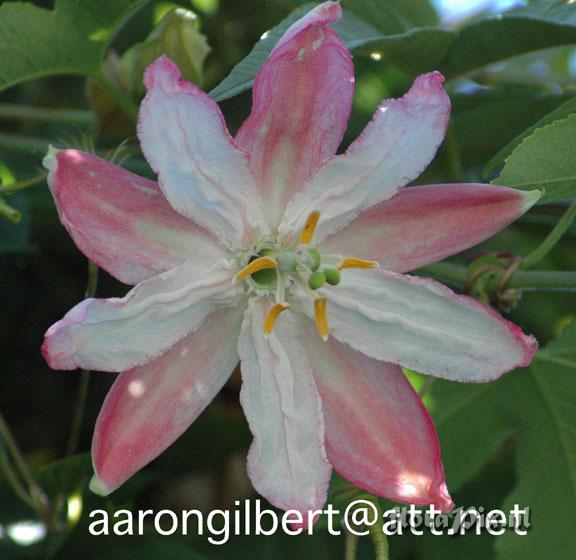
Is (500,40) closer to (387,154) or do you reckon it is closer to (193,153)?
(387,154)

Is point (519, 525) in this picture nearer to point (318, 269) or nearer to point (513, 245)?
point (318, 269)

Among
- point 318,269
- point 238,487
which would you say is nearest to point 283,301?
point 318,269

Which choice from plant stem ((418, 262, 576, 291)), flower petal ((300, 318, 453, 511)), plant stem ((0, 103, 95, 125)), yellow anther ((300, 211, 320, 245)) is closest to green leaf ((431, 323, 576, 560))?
plant stem ((418, 262, 576, 291))

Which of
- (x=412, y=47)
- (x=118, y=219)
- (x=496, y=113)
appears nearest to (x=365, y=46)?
(x=412, y=47)

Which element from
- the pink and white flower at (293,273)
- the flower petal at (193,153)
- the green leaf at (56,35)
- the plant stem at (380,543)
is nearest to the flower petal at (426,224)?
the pink and white flower at (293,273)

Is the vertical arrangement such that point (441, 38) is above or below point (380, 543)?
above
